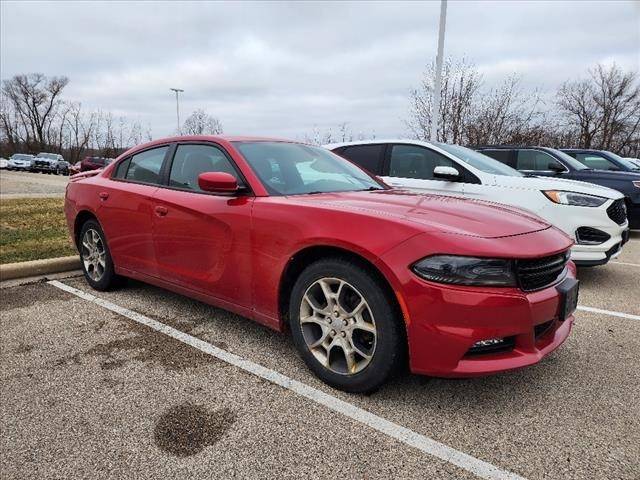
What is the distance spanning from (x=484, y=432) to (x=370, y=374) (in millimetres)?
607

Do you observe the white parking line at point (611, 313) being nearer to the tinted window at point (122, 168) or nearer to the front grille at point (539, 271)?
the front grille at point (539, 271)

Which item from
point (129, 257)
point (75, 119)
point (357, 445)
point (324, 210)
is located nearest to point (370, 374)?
point (357, 445)

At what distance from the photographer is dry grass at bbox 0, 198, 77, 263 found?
548 centimetres

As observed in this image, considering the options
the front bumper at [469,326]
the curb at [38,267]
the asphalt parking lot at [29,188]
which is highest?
the front bumper at [469,326]

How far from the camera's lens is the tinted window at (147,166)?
12.6 feet

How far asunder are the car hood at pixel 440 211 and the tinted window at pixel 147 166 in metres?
1.54

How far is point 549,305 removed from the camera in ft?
7.52

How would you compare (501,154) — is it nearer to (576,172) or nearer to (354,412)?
(576,172)

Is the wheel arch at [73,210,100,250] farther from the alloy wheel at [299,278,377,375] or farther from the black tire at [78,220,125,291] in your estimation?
the alloy wheel at [299,278,377,375]

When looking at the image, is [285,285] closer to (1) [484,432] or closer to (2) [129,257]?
(1) [484,432]

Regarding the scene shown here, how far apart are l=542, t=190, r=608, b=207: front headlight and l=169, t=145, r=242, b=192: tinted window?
3561mm

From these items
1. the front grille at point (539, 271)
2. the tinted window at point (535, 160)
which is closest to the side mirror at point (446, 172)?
the front grille at point (539, 271)

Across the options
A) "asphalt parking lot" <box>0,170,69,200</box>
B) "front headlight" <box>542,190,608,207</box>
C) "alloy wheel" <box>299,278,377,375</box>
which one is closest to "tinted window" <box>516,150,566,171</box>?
"front headlight" <box>542,190,608,207</box>

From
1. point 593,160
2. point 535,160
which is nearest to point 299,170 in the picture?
point 535,160
